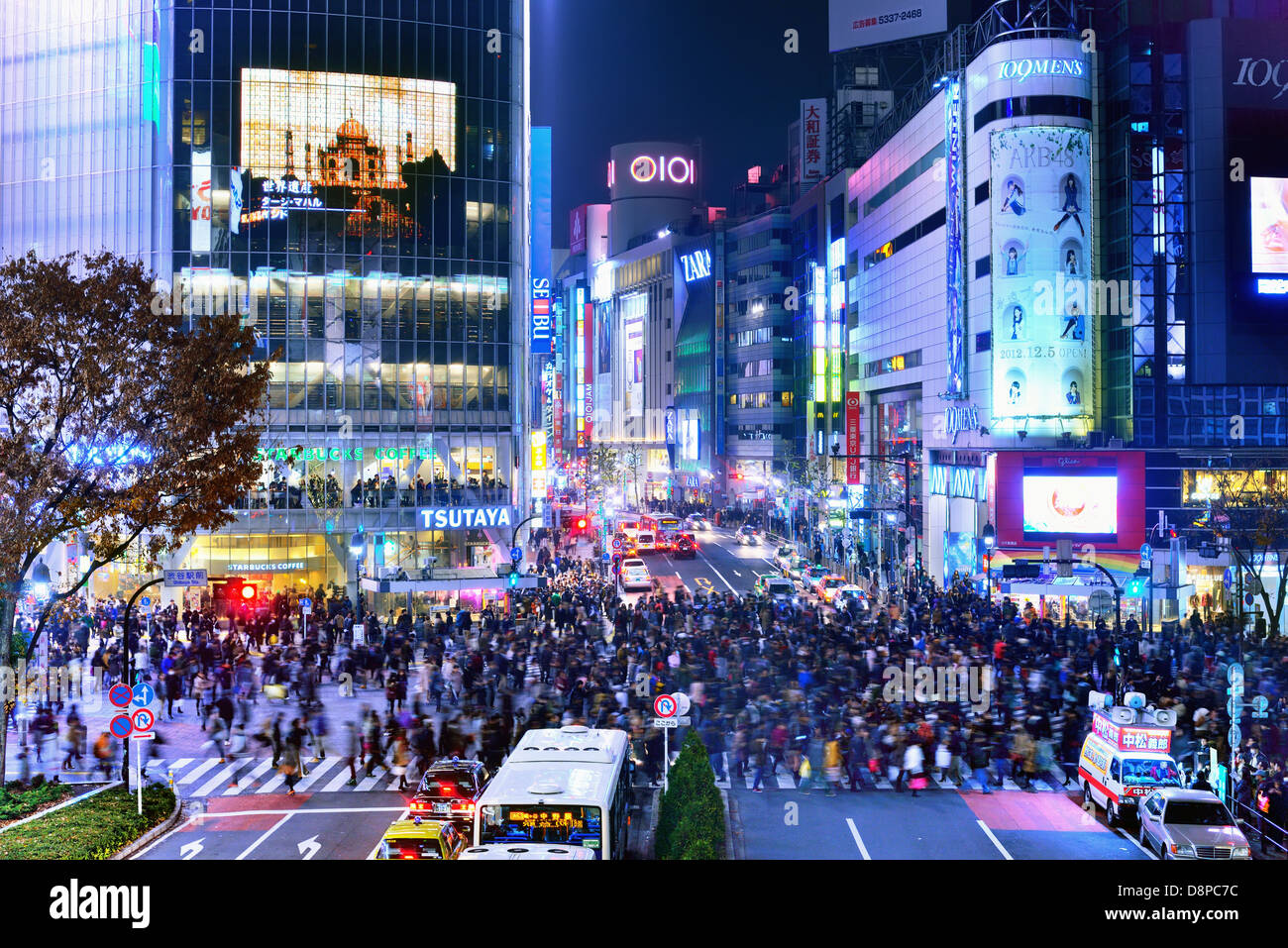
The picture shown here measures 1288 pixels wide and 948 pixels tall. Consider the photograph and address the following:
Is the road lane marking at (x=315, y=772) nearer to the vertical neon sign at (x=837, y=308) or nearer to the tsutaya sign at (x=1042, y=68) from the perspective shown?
the tsutaya sign at (x=1042, y=68)

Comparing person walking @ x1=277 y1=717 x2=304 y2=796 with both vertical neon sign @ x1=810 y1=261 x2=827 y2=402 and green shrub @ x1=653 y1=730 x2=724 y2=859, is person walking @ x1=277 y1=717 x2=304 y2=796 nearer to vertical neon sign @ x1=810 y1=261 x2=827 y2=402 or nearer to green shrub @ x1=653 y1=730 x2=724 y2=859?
green shrub @ x1=653 y1=730 x2=724 y2=859

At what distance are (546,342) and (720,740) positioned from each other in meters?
52.2

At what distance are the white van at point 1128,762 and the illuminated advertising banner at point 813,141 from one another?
9023 cm

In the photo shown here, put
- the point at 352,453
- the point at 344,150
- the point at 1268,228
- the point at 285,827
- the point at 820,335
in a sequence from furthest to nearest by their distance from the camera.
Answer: the point at 820,335 < the point at 352,453 < the point at 344,150 < the point at 1268,228 < the point at 285,827

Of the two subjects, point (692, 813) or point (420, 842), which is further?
point (420, 842)

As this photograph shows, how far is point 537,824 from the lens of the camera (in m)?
15.4

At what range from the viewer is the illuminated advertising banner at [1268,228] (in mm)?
51594

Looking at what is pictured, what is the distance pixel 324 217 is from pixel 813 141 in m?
59.1

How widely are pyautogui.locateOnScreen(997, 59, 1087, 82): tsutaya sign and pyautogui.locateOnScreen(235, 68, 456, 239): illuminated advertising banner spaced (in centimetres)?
2783

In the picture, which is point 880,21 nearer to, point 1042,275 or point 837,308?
point 837,308

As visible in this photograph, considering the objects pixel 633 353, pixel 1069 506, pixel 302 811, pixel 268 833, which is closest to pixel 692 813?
pixel 268 833

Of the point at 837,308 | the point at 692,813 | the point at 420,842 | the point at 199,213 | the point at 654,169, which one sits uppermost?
the point at 654,169

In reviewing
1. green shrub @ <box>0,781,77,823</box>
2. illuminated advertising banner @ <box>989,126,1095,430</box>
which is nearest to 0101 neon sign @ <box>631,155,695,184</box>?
illuminated advertising banner @ <box>989,126,1095,430</box>
